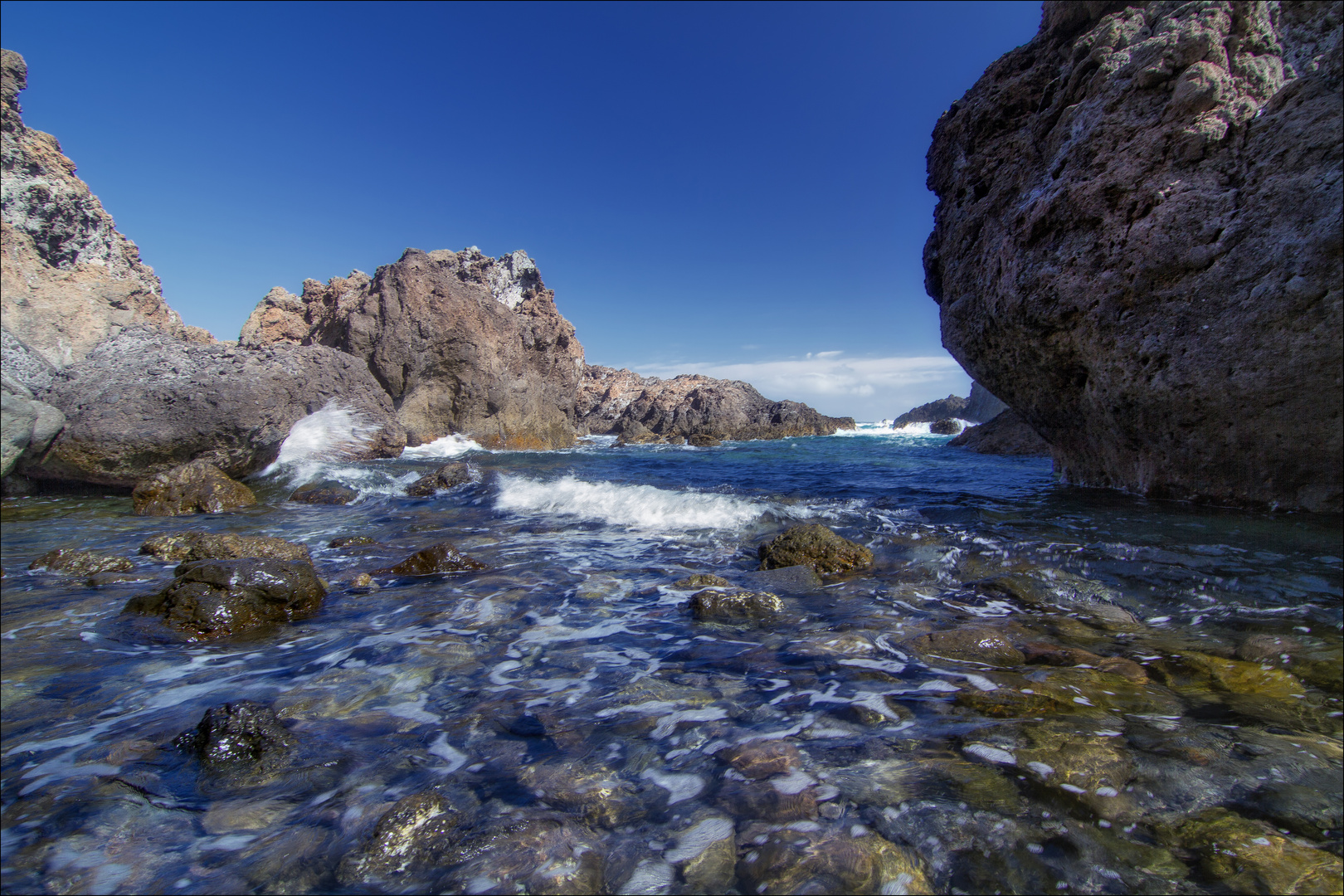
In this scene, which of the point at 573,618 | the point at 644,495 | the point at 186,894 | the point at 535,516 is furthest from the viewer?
the point at 644,495

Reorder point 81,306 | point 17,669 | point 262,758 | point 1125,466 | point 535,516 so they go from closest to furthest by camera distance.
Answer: point 262,758 → point 17,669 → point 1125,466 → point 535,516 → point 81,306

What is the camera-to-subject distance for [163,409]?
1066 centimetres

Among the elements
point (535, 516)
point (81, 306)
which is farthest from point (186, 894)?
point (81, 306)

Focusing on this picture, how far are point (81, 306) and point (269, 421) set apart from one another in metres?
6.70

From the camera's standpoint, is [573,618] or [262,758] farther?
[573,618]

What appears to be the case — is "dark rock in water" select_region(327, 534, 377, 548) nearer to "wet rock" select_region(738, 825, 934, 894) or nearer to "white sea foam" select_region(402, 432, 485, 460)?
"wet rock" select_region(738, 825, 934, 894)

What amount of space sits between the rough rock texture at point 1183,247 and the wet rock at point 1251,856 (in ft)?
19.2

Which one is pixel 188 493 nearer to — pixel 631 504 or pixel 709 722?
pixel 631 504

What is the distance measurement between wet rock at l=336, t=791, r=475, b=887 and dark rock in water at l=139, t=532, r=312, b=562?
4363mm

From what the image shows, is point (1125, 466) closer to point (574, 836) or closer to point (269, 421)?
point (574, 836)

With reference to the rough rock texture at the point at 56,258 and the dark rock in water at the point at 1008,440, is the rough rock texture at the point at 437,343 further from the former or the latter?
the dark rock in water at the point at 1008,440

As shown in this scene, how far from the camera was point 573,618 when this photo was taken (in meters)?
4.55

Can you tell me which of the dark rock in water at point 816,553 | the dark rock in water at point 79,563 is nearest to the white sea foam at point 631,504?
the dark rock in water at point 816,553

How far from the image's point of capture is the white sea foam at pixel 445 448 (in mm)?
22906
